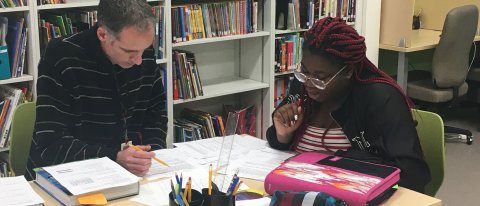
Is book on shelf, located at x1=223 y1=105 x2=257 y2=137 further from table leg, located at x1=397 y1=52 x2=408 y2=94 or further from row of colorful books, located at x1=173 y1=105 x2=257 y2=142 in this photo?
table leg, located at x1=397 y1=52 x2=408 y2=94

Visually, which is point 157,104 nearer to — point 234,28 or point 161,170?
point 161,170

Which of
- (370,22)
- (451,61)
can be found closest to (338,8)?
(370,22)

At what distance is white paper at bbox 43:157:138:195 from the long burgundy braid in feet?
2.52

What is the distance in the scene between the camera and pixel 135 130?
7.78 feet

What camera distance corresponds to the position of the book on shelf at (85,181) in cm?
168

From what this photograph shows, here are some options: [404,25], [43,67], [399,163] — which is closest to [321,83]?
[399,163]

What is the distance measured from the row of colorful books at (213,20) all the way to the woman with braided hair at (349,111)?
1500 millimetres

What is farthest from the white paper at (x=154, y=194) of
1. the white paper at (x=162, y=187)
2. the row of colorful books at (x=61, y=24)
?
the row of colorful books at (x=61, y=24)

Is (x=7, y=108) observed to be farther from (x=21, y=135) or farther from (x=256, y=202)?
(x=256, y=202)

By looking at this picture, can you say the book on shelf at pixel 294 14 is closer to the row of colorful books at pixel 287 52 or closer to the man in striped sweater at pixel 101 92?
the row of colorful books at pixel 287 52

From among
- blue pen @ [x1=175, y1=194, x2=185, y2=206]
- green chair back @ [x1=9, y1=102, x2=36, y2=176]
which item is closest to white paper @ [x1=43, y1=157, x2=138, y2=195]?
blue pen @ [x1=175, y1=194, x2=185, y2=206]

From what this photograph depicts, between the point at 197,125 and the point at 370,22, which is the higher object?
the point at 370,22

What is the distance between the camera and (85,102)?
2.20 meters

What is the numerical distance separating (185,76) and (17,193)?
202cm
